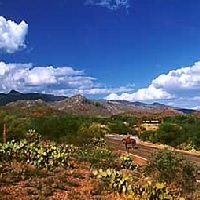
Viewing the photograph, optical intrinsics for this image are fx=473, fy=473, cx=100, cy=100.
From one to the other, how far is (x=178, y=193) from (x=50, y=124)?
28906 mm

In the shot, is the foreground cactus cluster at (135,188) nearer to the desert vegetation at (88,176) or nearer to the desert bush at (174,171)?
the desert vegetation at (88,176)

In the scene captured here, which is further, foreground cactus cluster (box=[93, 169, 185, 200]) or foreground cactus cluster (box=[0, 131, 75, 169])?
foreground cactus cluster (box=[0, 131, 75, 169])

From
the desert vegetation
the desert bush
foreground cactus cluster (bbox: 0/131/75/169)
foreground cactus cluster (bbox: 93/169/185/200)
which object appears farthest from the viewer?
foreground cactus cluster (bbox: 0/131/75/169)

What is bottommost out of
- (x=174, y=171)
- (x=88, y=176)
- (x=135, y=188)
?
(x=88, y=176)

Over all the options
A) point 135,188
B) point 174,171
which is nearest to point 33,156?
point 174,171

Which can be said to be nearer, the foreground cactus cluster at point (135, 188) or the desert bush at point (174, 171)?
the foreground cactus cluster at point (135, 188)

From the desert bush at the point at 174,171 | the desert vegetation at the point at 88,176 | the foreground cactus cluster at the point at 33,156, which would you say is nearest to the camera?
the desert vegetation at the point at 88,176

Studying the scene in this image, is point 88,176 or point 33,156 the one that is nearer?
point 88,176

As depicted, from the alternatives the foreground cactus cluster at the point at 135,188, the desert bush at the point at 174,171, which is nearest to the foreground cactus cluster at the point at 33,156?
the foreground cactus cluster at the point at 135,188

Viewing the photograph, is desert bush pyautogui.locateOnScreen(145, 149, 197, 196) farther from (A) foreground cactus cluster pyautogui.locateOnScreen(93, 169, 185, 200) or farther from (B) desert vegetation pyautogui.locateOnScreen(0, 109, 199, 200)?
(A) foreground cactus cluster pyautogui.locateOnScreen(93, 169, 185, 200)

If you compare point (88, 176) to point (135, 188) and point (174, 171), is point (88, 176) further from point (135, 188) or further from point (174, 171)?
point (135, 188)

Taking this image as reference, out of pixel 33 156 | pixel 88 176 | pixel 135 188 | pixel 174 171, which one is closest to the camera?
pixel 135 188

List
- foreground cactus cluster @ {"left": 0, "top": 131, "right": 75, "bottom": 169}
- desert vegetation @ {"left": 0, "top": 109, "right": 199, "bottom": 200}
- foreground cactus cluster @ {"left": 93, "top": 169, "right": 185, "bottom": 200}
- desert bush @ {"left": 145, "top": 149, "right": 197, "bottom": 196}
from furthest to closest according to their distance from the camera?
foreground cactus cluster @ {"left": 0, "top": 131, "right": 75, "bottom": 169}
desert bush @ {"left": 145, "top": 149, "right": 197, "bottom": 196}
desert vegetation @ {"left": 0, "top": 109, "right": 199, "bottom": 200}
foreground cactus cluster @ {"left": 93, "top": 169, "right": 185, "bottom": 200}

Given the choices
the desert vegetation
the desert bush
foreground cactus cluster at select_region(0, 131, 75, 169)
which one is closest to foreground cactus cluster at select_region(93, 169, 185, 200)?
the desert vegetation
